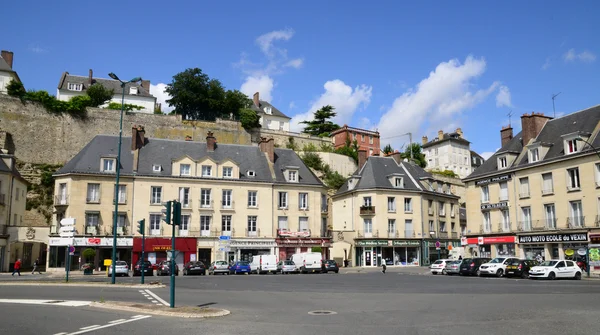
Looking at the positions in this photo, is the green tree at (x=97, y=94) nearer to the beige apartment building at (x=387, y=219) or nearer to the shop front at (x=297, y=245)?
the beige apartment building at (x=387, y=219)

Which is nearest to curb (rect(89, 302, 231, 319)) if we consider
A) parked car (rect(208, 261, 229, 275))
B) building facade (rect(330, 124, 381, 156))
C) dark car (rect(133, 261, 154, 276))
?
dark car (rect(133, 261, 154, 276))

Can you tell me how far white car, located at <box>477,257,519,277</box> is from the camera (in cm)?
3291

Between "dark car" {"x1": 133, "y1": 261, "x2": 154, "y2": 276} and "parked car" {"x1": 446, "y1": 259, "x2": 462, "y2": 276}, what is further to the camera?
"dark car" {"x1": 133, "y1": 261, "x2": 154, "y2": 276}

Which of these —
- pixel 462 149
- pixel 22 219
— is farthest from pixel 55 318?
pixel 462 149

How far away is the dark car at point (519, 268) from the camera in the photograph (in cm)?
3198

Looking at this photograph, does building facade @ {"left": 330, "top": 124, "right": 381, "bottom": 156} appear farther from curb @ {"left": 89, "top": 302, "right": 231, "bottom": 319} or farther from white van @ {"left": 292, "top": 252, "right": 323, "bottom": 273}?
curb @ {"left": 89, "top": 302, "right": 231, "bottom": 319}

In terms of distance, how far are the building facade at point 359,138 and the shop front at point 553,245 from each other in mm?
33121

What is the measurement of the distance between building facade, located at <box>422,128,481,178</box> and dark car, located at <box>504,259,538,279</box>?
193 ft

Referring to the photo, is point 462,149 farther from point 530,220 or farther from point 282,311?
point 282,311

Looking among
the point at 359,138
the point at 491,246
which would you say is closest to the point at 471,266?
the point at 491,246

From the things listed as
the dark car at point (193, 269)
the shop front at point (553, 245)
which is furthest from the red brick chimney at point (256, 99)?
the shop front at point (553, 245)

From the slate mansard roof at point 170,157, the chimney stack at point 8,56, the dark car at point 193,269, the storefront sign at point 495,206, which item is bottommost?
the dark car at point 193,269

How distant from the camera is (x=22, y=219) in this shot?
161 feet

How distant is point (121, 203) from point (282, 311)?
1292 inches
